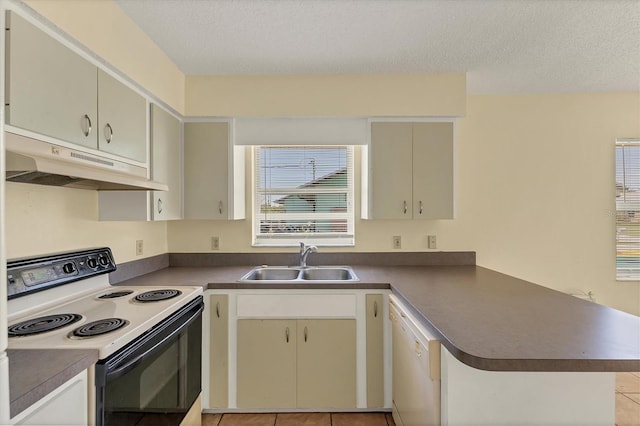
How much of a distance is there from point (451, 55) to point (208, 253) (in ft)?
7.93

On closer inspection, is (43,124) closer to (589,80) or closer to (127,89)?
(127,89)

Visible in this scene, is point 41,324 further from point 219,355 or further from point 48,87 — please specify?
point 219,355

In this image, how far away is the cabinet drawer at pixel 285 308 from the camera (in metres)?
2.20

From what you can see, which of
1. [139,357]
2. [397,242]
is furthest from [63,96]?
[397,242]

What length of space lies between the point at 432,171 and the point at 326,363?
1612 millimetres

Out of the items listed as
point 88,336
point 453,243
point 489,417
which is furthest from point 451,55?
point 88,336

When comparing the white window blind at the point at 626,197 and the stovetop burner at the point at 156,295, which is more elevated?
the white window blind at the point at 626,197

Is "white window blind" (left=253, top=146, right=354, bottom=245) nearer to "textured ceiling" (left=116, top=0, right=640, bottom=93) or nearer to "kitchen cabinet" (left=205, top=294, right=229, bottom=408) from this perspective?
"textured ceiling" (left=116, top=0, right=640, bottom=93)

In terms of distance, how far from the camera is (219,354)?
2189 millimetres

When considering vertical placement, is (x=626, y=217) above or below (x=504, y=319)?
above

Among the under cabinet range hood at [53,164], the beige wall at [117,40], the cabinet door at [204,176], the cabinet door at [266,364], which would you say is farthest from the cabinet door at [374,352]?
the beige wall at [117,40]

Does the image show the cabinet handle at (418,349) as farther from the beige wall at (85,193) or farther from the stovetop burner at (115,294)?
the beige wall at (85,193)

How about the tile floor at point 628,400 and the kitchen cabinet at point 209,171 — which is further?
the kitchen cabinet at point 209,171

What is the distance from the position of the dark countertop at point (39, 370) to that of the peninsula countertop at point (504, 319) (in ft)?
3.40
